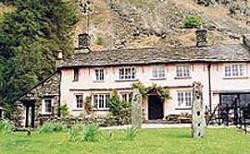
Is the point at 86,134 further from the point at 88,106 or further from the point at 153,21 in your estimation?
the point at 153,21

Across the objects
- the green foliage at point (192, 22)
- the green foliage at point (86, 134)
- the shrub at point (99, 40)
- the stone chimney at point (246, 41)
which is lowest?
the green foliage at point (86, 134)

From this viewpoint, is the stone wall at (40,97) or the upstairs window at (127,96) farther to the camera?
the stone wall at (40,97)

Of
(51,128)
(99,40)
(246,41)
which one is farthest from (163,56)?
(99,40)

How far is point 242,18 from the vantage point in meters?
99.2

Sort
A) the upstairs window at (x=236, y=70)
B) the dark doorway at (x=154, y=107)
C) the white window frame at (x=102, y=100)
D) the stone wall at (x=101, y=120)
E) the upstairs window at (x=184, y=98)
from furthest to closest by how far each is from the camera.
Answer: the white window frame at (x=102, y=100) < the dark doorway at (x=154, y=107) < the upstairs window at (x=184, y=98) < the upstairs window at (x=236, y=70) < the stone wall at (x=101, y=120)

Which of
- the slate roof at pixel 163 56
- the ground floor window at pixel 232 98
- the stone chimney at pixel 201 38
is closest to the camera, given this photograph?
the ground floor window at pixel 232 98

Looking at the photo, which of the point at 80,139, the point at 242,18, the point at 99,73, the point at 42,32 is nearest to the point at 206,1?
the point at 242,18

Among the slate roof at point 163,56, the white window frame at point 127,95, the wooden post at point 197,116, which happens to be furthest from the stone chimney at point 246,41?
the wooden post at point 197,116

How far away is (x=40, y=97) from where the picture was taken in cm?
4656

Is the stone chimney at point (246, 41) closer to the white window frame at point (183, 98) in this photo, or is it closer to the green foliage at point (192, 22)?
the white window frame at point (183, 98)

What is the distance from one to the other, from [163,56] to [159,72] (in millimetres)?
1745

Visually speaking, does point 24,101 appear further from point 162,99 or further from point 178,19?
point 178,19

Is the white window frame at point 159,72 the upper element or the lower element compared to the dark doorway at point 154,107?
upper

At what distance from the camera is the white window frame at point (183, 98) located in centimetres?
4394
